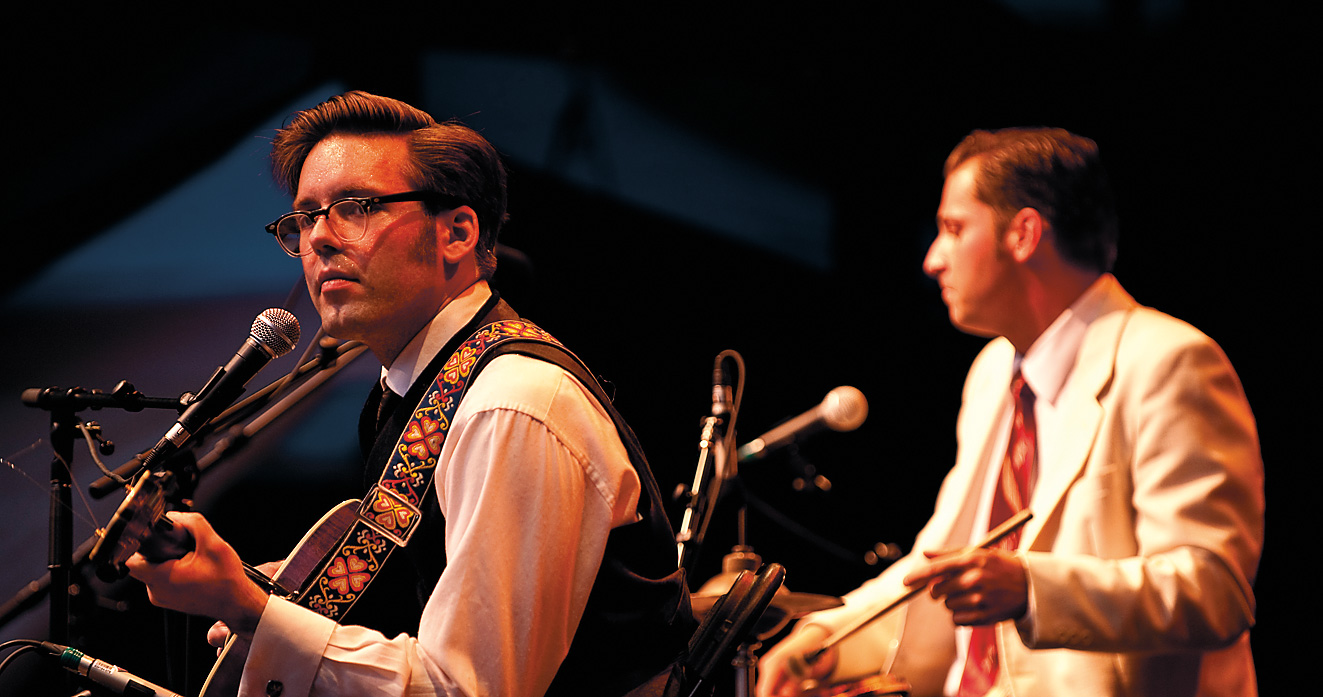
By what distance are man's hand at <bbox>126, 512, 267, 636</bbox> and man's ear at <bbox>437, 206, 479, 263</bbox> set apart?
2.46 ft

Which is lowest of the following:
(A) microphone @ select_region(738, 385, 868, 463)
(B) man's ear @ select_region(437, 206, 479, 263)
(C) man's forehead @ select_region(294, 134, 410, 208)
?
(A) microphone @ select_region(738, 385, 868, 463)


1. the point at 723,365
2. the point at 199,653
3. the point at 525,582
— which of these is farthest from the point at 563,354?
the point at 199,653

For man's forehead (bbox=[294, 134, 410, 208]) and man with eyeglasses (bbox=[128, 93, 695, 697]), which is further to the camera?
man's forehead (bbox=[294, 134, 410, 208])

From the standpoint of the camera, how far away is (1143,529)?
1.85m

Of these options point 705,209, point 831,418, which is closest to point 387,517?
point 831,418

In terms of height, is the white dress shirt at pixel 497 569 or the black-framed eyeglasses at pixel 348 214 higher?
the black-framed eyeglasses at pixel 348 214

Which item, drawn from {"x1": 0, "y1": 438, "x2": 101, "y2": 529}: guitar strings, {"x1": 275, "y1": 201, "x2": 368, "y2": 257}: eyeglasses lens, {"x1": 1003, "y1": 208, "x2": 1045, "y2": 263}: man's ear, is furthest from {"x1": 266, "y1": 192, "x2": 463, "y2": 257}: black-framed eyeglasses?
{"x1": 1003, "y1": 208, "x2": 1045, "y2": 263}: man's ear

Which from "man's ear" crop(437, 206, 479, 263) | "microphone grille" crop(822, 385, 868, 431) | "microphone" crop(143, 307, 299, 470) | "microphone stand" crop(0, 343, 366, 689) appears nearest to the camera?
"microphone" crop(143, 307, 299, 470)

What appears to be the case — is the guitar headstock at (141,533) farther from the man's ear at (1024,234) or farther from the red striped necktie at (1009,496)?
the man's ear at (1024,234)

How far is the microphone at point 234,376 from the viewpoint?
4.95 ft

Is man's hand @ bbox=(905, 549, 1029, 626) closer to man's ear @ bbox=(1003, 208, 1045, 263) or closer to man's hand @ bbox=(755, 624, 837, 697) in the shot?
man's hand @ bbox=(755, 624, 837, 697)

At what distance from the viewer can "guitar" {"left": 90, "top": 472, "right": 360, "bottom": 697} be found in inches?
49.3

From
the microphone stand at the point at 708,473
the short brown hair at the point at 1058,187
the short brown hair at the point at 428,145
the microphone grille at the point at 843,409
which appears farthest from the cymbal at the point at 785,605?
the short brown hair at the point at 1058,187

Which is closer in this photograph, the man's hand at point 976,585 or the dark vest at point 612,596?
the dark vest at point 612,596
